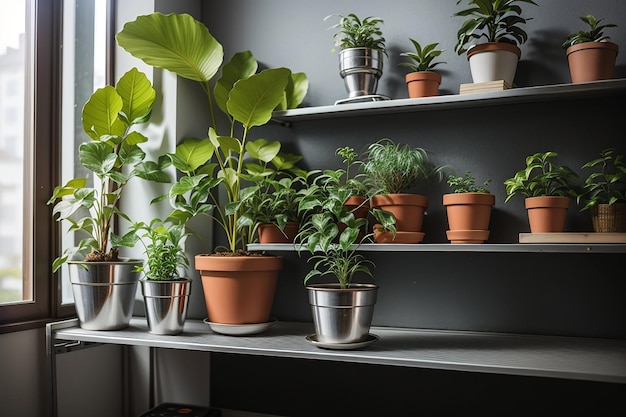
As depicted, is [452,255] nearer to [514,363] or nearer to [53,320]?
[514,363]

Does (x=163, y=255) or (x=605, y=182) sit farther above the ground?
(x=605, y=182)

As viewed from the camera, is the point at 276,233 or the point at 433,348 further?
the point at 276,233

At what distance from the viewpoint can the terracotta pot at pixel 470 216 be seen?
6.72 ft

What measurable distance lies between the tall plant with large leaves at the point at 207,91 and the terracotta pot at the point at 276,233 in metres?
0.09

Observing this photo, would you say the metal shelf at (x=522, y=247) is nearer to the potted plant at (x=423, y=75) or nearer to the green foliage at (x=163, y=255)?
the potted plant at (x=423, y=75)

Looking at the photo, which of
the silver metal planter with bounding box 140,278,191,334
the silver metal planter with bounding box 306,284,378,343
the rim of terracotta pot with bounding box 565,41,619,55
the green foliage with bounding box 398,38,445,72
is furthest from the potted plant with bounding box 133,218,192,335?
the rim of terracotta pot with bounding box 565,41,619,55

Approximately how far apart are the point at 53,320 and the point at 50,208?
17.3 inches

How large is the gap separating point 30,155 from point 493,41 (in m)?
1.77

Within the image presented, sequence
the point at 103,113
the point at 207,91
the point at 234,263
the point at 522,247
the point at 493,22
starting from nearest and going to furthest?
the point at 522,247
the point at 493,22
the point at 234,263
the point at 103,113
the point at 207,91

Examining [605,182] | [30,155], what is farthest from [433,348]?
[30,155]

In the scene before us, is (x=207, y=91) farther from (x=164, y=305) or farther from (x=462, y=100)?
(x=462, y=100)

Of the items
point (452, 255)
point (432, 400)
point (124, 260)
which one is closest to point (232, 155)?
point (124, 260)

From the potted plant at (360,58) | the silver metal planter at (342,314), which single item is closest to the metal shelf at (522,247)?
the silver metal planter at (342,314)

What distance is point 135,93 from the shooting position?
239 cm
